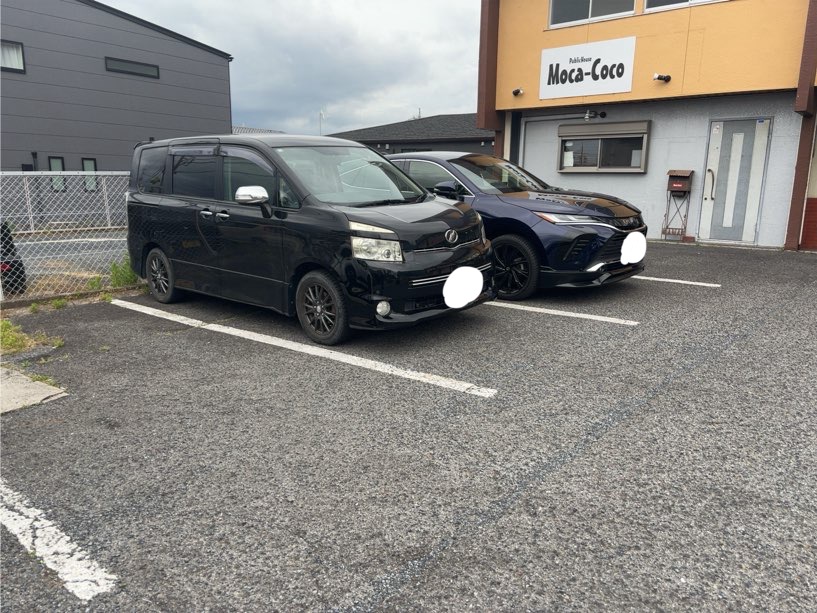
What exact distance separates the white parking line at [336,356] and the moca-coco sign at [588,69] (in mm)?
9612

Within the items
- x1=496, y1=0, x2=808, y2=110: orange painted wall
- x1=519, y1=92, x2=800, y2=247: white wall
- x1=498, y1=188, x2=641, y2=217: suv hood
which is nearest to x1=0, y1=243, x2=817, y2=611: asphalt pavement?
x1=498, y1=188, x2=641, y2=217: suv hood

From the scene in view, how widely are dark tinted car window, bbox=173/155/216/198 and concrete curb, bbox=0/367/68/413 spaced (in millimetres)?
2318

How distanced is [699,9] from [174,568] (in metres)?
12.1

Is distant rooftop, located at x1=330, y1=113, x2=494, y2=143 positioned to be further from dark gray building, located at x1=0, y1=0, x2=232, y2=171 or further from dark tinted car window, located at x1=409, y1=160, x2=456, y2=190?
dark tinted car window, located at x1=409, y1=160, x2=456, y2=190

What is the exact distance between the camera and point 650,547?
7.61 feet

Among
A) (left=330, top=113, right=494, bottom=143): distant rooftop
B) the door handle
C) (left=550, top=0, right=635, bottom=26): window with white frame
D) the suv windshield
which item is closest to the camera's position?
the suv windshield

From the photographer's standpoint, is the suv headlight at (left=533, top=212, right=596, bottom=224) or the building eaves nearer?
the suv headlight at (left=533, top=212, right=596, bottom=224)

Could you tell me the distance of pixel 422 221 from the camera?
4809mm

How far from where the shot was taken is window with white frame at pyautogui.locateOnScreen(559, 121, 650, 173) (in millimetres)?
12023

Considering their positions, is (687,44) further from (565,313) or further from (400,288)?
(400,288)

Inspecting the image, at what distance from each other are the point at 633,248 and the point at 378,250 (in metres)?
3.16

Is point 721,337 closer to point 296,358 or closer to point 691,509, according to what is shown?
point 691,509

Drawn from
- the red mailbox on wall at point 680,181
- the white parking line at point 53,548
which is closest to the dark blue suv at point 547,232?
the white parking line at point 53,548

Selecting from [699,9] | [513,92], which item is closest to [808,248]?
[699,9]
